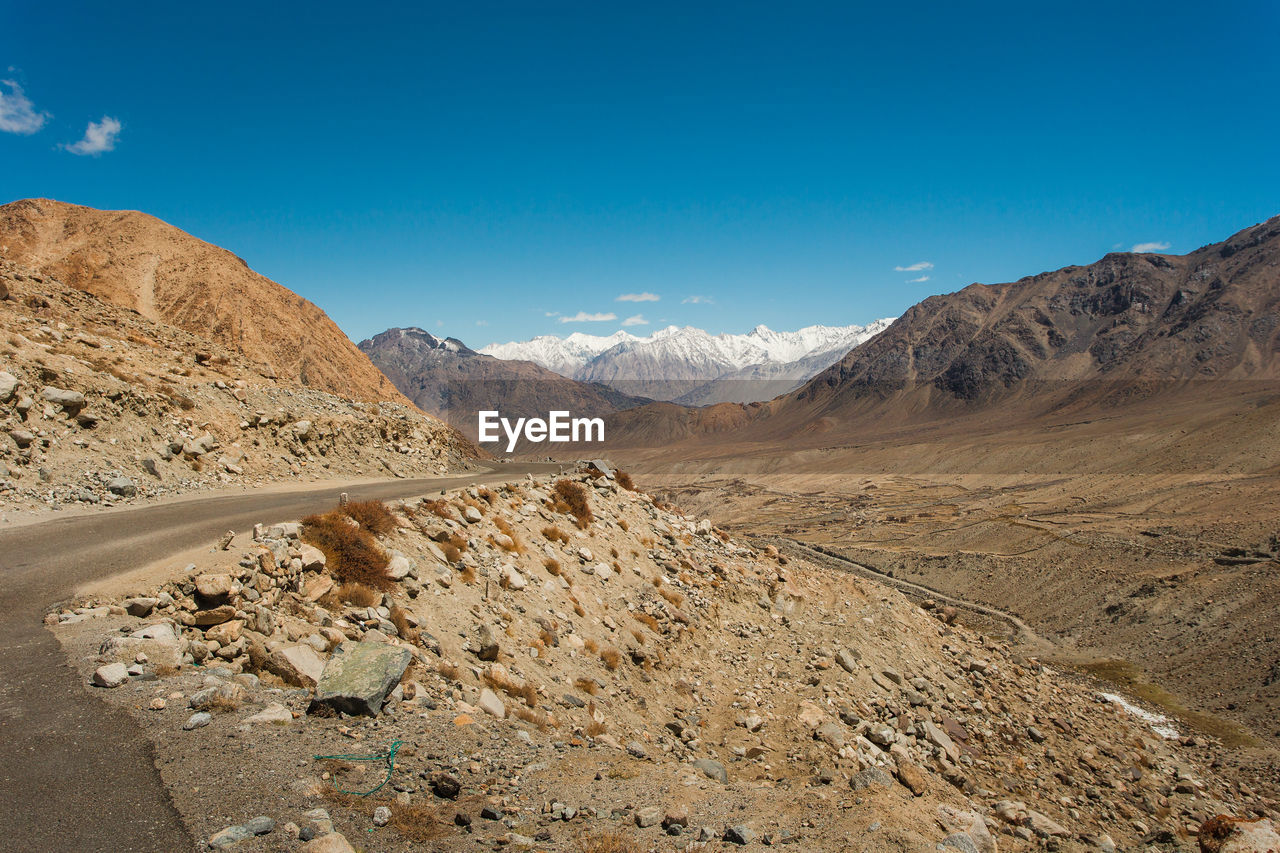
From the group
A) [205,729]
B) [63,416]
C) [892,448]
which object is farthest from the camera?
[892,448]

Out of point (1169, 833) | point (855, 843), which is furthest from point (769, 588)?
Answer: point (855, 843)

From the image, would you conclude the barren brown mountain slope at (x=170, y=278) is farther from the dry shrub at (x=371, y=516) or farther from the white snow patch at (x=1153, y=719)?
the white snow patch at (x=1153, y=719)

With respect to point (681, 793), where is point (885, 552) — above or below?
below

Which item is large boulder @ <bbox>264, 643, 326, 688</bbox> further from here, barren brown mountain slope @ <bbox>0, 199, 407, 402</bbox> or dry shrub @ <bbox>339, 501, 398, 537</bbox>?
barren brown mountain slope @ <bbox>0, 199, 407, 402</bbox>

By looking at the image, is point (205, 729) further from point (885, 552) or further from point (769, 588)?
point (885, 552)

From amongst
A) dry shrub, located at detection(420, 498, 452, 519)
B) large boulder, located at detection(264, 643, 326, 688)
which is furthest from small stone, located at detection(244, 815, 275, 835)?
dry shrub, located at detection(420, 498, 452, 519)

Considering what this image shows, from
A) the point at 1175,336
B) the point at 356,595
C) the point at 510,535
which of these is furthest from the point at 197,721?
the point at 1175,336

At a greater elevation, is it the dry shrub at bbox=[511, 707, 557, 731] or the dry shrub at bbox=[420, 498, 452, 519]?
the dry shrub at bbox=[420, 498, 452, 519]

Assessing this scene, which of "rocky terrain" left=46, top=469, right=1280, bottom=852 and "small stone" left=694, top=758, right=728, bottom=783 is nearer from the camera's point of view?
"rocky terrain" left=46, top=469, right=1280, bottom=852
